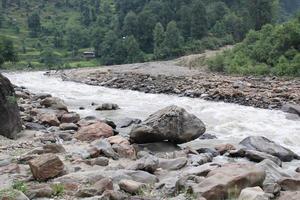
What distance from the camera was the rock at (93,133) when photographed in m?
18.1

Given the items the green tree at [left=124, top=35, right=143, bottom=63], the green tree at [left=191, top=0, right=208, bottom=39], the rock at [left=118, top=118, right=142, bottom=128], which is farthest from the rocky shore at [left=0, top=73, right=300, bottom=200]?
the green tree at [left=191, top=0, right=208, bottom=39]

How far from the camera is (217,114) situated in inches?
1046

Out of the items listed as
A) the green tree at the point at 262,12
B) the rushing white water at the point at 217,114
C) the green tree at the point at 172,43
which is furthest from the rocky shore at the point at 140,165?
the green tree at the point at 172,43

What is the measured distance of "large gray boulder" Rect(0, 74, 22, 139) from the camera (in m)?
17.6

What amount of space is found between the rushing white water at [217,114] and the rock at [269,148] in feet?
5.17

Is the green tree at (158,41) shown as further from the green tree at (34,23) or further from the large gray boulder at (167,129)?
the large gray boulder at (167,129)

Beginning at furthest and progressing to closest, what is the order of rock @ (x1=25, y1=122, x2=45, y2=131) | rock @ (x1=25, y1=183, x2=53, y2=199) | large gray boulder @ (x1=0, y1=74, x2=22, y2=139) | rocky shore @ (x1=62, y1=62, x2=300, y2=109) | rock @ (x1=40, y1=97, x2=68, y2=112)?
rocky shore @ (x1=62, y1=62, x2=300, y2=109) < rock @ (x1=40, y1=97, x2=68, y2=112) < rock @ (x1=25, y1=122, x2=45, y2=131) < large gray boulder @ (x1=0, y1=74, x2=22, y2=139) < rock @ (x1=25, y1=183, x2=53, y2=199)

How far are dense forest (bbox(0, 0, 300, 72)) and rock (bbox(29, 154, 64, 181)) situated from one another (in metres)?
69.6

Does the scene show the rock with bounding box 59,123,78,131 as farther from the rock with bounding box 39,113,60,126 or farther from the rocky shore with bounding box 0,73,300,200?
the rock with bounding box 39,113,60,126

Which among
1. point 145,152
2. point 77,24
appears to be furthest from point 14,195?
point 77,24

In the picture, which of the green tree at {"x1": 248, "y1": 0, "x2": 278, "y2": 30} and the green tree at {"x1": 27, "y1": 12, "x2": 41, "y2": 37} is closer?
the green tree at {"x1": 248, "y1": 0, "x2": 278, "y2": 30}

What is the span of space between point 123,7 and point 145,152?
104 m

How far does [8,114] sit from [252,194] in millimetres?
11169

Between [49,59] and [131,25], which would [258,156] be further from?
[49,59]
